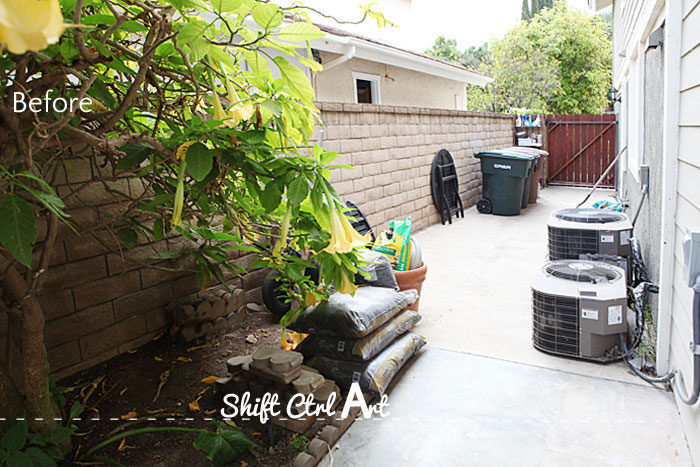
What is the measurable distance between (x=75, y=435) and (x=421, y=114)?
6713 millimetres

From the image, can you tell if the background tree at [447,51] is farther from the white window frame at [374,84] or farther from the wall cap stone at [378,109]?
the wall cap stone at [378,109]

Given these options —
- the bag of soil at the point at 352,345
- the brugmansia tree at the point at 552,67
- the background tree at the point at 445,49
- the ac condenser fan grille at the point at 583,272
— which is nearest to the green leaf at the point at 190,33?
the bag of soil at the point at 352,345

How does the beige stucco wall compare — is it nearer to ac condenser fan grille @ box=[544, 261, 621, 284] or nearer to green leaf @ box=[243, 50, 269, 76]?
ac condenser fan grille @ box=[544, 261, 621, 284]

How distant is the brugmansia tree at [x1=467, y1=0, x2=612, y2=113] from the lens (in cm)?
1978

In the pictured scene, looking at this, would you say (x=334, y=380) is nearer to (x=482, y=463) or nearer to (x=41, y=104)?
(x=482, y=463)

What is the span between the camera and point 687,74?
226 cm

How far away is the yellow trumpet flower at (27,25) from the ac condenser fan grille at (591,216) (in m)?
4.74

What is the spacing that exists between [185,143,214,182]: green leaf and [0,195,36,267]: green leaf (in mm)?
412

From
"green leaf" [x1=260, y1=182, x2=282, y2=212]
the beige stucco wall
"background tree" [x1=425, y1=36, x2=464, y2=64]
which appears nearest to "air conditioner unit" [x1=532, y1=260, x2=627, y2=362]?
"green leaf" [x1=260, y1=182, x2=282, y2=212]

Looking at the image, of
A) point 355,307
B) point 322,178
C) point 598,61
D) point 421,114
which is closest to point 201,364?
point 355,307

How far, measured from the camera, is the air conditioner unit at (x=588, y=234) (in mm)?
4191

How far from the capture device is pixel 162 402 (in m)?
2.63

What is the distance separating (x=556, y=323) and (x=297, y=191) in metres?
2.49

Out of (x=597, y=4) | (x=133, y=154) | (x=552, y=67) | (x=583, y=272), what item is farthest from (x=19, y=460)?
(x=552, y=67)
